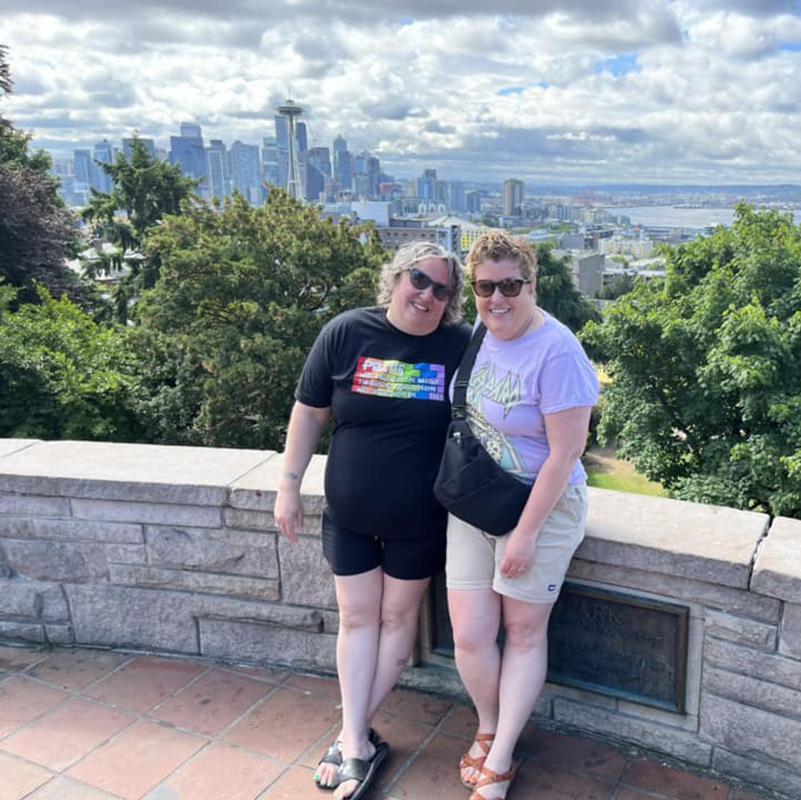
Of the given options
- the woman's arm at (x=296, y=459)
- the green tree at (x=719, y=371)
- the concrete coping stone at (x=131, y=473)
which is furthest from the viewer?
the green tree at (x=719, y=371)

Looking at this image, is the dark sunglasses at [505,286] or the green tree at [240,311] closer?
the dark sunglasses at [505,286]

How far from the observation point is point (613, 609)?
242cm

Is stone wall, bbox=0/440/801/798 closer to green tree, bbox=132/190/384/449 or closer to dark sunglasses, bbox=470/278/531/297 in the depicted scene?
dark sunglasses, bbox=470/278/531/297

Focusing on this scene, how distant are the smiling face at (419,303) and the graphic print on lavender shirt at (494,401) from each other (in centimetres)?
23

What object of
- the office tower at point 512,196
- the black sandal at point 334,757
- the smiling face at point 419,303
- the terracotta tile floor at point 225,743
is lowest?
the terracotta tile floor at point 225,743

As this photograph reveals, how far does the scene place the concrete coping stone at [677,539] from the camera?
2.18 meters

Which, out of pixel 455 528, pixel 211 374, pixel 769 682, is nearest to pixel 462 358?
pixel 455 528

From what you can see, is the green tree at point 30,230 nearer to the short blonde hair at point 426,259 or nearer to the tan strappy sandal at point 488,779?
the short blonde hair at point 426,259

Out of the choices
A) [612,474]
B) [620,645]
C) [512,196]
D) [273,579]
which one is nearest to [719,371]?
[620,645]

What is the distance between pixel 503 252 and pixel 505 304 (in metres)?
0.14

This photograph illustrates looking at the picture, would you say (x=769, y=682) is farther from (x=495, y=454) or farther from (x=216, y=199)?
(x=216, y=199)

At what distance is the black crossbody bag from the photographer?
6.73 feet

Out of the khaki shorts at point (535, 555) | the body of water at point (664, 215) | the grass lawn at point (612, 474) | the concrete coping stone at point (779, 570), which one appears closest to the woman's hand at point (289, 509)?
the khaki shorts at point (535, 555)

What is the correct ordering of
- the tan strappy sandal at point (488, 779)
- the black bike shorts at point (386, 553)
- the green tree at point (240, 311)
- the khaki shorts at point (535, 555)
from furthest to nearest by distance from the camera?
the green tree at point (240, 311), the black bike shorts at point (386, 553), the tan strappy sandal at point (488, 779), the khaki shorts at point (535, 555)
